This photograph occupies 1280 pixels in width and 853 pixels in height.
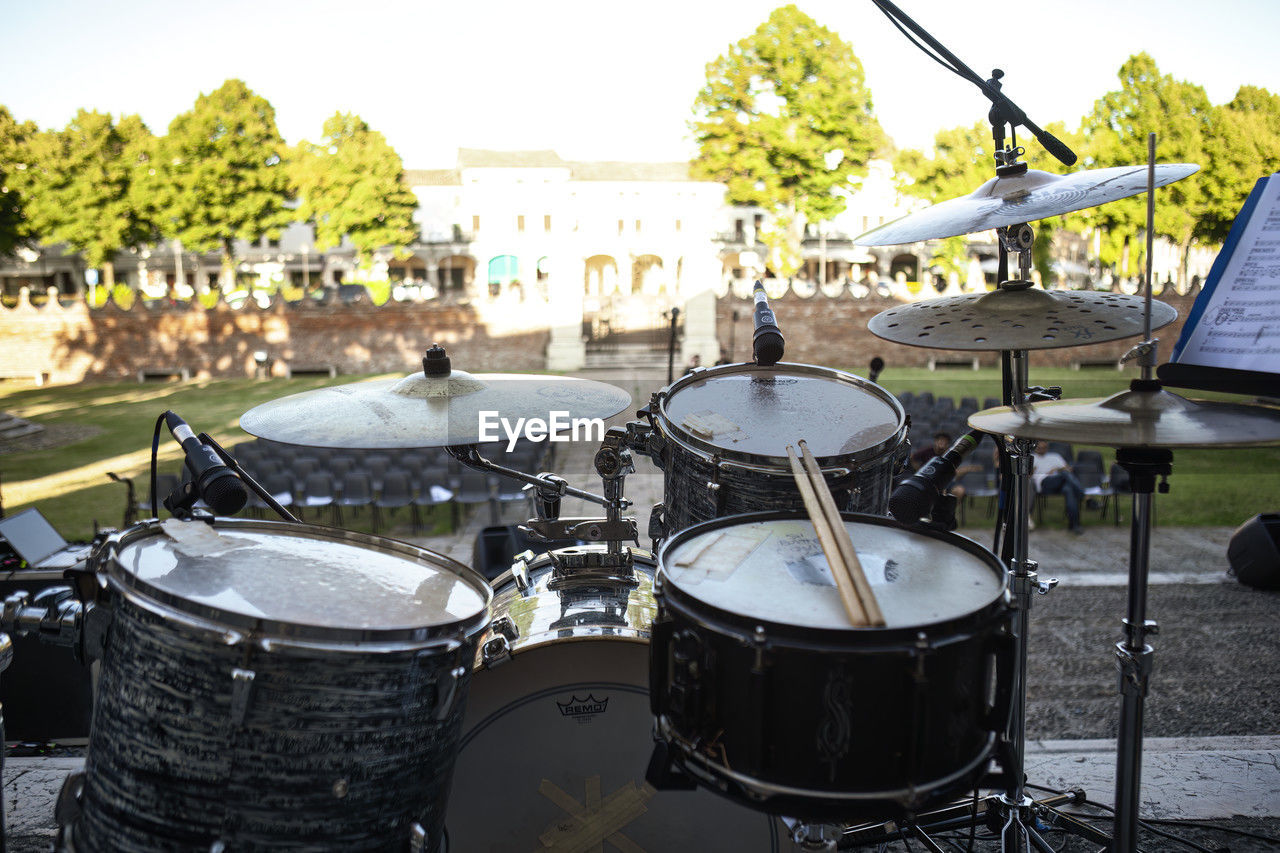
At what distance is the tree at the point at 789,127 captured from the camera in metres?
36.4

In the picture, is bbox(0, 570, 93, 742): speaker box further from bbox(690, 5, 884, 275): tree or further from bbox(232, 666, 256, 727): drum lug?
bbox(690, 5, 884, 275): tree

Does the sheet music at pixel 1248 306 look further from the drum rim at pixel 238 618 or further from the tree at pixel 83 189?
the tree at pixel 83 189

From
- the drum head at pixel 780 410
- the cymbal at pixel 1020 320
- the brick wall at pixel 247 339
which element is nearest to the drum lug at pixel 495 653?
the drum head at pixel 780 410

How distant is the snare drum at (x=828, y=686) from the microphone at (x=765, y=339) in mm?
1378

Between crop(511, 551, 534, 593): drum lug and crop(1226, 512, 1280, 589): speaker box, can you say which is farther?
crop(1226, 512, 1280, 589): speaker box

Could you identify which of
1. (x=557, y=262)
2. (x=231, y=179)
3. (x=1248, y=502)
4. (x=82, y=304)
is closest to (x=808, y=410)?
(x=1248, y=502)

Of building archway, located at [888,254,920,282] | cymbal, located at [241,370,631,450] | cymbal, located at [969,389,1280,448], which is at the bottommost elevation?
cymbal, located at [241,370,631,450]

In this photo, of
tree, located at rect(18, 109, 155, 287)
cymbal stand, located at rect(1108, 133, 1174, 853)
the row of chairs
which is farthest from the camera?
tree, located at rect(18, 109, 155, 287)

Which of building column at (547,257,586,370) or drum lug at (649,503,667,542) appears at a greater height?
building column at (547,257,586,370)

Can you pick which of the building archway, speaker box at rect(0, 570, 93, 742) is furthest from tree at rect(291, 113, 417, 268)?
speaker box at rect(0, 570, 93, 742)

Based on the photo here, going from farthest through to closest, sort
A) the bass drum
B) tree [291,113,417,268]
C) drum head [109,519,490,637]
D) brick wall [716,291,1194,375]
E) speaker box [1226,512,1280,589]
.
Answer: tree [291,113,417,268], brick wall [716,291,1194,375], speaker box [1226,512,1280,589], the bass drum, drum head [109,519,490,637]

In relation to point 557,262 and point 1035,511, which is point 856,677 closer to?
point 1035,511

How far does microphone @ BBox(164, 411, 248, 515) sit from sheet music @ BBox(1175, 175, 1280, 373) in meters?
2.87

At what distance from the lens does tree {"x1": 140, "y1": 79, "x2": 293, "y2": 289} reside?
38.7 m
